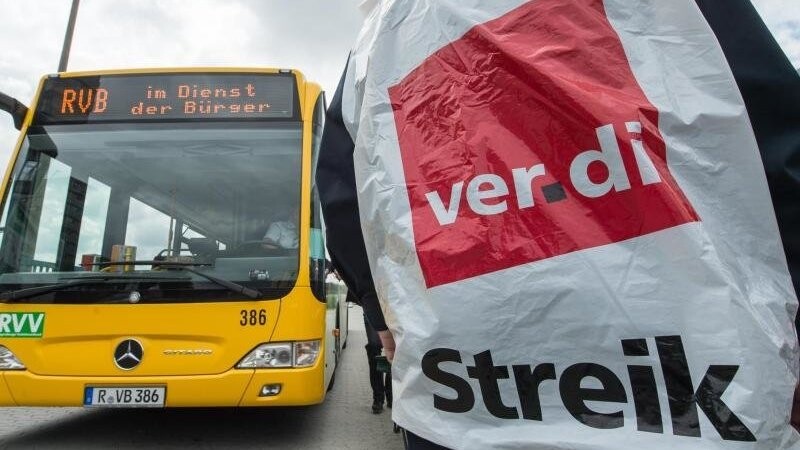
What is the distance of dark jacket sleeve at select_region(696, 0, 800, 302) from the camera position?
1.17 m

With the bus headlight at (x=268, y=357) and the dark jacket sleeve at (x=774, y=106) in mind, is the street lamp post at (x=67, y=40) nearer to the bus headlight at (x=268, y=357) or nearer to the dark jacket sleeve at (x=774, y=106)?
the bus headlight at (x=268, y=357)

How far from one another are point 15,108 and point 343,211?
431cm

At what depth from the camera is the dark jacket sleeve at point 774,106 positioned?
1.17 m

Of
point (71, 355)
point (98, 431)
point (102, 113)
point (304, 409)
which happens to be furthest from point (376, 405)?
point (102, 113)

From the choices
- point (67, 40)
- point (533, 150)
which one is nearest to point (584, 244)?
point (533, 150)

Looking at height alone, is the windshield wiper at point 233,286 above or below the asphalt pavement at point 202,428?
above

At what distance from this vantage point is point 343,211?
57.2 inches

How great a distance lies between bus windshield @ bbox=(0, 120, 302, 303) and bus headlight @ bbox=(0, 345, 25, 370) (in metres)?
0.39

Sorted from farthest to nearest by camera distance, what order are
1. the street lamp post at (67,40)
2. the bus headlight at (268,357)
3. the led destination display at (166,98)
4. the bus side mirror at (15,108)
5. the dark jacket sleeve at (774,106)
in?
the street lamp post at (67,40) → the led destination display at (166,98) → the bus side mirror at (15,108) → the bus headlight at (268,357) → the dark jacket sleeve at (774,106)

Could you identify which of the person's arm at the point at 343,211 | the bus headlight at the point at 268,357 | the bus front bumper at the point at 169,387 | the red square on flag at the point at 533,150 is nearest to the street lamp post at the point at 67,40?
the bus front bumper at the point at 169,387

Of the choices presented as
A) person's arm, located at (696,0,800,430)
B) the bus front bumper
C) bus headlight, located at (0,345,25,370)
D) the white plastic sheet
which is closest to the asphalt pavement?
the bus front bumper

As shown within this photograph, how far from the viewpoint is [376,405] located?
238 inches

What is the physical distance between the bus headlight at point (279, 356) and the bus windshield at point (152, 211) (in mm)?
373

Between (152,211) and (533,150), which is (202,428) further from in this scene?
(533,150)
